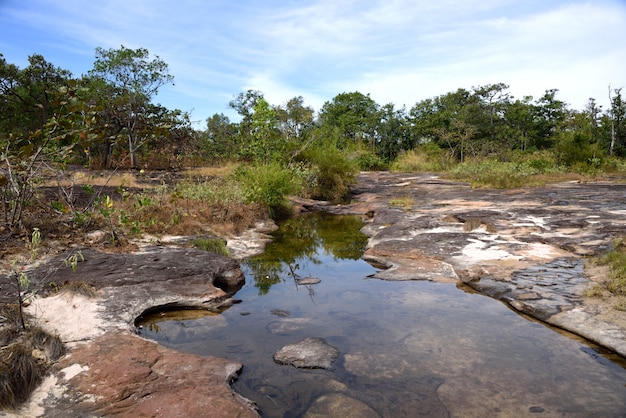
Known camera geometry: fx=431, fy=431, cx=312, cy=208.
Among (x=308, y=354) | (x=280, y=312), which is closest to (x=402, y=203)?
(x=280, y=312)

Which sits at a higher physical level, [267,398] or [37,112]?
[37,112]

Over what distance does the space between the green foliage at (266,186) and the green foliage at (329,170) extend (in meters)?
3.76

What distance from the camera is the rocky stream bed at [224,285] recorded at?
2.92m

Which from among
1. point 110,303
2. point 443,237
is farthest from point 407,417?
point 443,237

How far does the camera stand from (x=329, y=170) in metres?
15.9

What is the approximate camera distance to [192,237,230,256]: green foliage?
7.20 meters

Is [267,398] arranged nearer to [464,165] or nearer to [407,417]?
[407,417]

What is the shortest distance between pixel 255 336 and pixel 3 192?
4.76 metres

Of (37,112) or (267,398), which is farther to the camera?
(37,112)

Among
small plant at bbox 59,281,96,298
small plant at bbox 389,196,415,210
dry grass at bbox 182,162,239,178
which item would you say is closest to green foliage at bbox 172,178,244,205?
dry grass at bbox 182,162,239,178

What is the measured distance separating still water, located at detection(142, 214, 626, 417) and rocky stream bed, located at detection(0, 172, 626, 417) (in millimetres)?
252

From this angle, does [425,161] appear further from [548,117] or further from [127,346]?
[127,346]

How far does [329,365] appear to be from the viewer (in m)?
3.63

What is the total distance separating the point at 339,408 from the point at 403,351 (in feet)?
3.49
